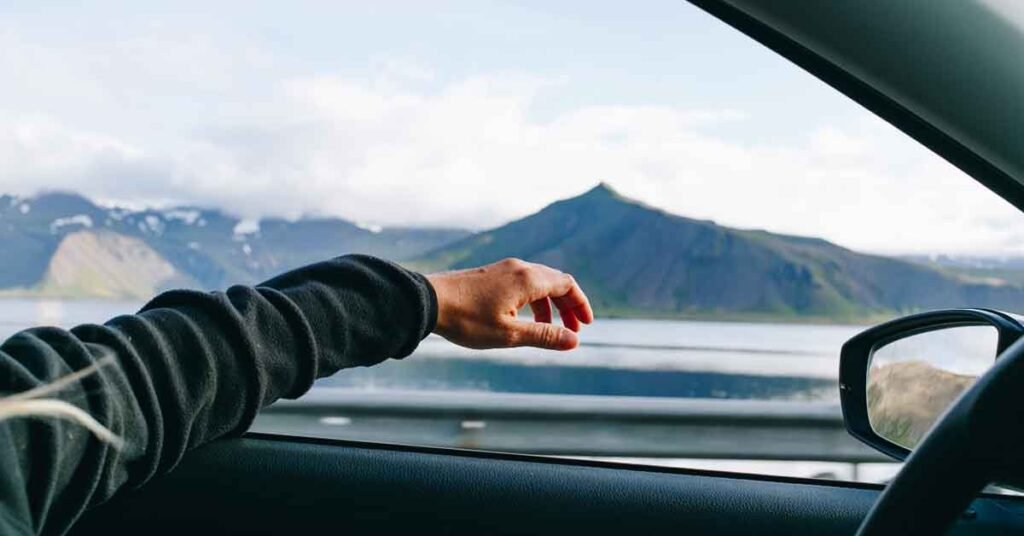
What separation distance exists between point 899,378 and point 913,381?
0.02 meters

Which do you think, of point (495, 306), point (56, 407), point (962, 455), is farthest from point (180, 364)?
point (962, 455)

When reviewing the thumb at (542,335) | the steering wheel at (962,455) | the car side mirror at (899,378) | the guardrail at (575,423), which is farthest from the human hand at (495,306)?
the guardrail at (575,423)

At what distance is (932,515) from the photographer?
3.21 feet

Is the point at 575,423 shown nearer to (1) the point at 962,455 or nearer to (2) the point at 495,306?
(2) the point at 495,306

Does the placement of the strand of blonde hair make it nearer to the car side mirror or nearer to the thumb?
the thumb

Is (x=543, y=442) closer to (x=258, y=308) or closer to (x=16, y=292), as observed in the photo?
(x=16, y=292)

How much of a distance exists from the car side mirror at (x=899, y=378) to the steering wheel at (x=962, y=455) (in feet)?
2.53

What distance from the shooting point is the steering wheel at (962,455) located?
936 mm

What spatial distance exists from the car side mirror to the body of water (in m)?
1.41

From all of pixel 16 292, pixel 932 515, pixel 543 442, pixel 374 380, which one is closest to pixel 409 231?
pixel 374 380

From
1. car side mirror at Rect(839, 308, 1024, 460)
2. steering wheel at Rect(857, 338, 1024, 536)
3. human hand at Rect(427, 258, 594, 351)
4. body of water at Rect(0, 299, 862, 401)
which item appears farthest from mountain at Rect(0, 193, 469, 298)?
steering wheel at Rect(857, 338, 1024, 536)

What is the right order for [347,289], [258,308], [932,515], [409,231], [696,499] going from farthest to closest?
[409,231] < [696,499] < [347,289] < [258,308] < [932,515]

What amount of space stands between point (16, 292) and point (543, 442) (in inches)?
67.7

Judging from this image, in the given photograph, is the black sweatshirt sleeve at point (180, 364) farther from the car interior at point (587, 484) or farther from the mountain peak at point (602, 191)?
the mountain peak at point (602, 191)
